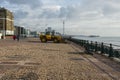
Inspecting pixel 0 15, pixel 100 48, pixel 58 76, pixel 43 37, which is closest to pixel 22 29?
pixel 0 15

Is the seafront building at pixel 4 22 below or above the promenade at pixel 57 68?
above

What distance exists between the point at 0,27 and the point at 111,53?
106605 mm

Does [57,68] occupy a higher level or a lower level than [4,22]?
lower

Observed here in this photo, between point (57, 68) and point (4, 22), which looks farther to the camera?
point (4, 22)

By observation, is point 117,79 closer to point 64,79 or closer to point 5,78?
point 64,79

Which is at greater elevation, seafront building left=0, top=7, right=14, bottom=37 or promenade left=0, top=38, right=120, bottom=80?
seafront building left=0, top=7, right=14, bottom=37

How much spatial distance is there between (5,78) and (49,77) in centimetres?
169

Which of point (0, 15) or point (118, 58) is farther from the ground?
point (0, 15)

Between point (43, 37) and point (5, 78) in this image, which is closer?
point (5, 78)

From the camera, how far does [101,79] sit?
31.7ft

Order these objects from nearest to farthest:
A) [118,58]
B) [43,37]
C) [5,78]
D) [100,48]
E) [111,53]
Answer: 1. [5,78]
2. [118,58]
3. [111,53]
4. [100,48]
5. [43,37]

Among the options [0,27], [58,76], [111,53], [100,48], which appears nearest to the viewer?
[58,76]

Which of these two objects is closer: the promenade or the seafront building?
the promenade

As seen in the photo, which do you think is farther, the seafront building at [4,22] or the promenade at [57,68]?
the seafront building at [4,22]
